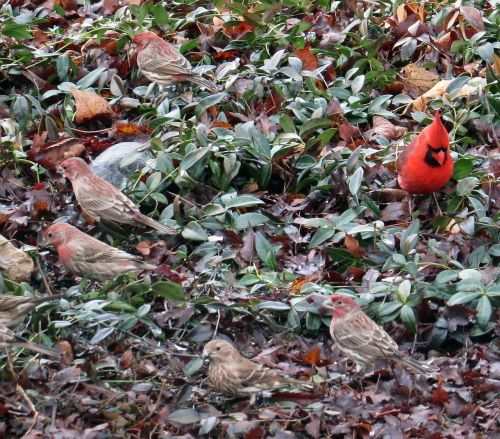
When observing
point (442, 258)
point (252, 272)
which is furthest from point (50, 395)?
point (442, 258)

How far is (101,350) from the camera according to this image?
653 centimetres

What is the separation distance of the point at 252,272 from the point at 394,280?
3.04ft

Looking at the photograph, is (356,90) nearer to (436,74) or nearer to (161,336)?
(436,74)

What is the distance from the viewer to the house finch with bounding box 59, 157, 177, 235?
25.9 feet

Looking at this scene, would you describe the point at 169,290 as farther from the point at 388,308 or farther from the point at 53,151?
the point at 53,151

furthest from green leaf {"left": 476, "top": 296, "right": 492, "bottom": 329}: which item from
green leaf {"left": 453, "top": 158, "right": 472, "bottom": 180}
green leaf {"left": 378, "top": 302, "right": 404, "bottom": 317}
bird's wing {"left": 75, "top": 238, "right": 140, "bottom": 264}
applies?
bird's wing {"left": 75, "top": 238, "right": 140, "bottom": 264}

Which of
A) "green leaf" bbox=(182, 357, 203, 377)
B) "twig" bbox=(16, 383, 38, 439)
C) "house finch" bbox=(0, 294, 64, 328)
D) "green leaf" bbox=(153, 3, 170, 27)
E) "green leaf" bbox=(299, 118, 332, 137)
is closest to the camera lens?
"twig" bbox=(16, 383, 38, 439)

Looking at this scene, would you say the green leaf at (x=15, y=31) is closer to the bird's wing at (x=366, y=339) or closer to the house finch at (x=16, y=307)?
the house finch at (x=16, y=307)

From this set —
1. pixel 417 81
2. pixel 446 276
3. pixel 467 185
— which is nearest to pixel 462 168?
pixel 467 185

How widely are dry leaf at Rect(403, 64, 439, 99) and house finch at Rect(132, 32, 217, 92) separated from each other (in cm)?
166

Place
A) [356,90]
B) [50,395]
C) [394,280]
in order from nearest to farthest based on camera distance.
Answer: [50,395] < [394,280] < [356,90]

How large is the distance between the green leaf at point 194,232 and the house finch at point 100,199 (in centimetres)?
9

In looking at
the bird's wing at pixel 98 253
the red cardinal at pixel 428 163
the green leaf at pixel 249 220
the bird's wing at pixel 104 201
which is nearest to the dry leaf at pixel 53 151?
the bird's wing at pixel 104 201

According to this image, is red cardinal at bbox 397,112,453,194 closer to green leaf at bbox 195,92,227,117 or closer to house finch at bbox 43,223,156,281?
green leaf at bbox 195,92,227,117
